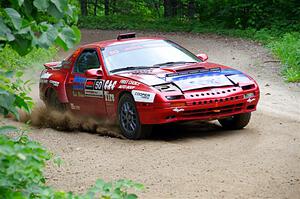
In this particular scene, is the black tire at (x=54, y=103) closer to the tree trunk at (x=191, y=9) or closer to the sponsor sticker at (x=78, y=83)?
the sponsor sticker at (x=78, y=83)

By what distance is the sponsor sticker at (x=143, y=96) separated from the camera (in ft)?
33.0

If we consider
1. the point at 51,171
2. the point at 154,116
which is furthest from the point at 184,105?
the point at 51,171

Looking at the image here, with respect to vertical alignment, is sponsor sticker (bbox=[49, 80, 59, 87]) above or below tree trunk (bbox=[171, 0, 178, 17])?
above

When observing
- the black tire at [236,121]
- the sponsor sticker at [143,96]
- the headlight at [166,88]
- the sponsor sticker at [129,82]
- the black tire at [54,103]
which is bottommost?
the black tire at [54,103]

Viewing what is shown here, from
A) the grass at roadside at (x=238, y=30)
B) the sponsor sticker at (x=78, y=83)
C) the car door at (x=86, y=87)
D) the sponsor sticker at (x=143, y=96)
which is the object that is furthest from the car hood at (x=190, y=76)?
the grass at roadside at (x=238, y=30)

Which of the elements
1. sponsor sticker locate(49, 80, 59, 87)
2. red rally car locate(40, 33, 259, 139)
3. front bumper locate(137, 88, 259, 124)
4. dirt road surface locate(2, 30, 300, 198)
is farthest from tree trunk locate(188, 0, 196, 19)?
front bumper locate(137, 88, 259, 124)

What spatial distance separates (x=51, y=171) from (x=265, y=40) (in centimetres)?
1816

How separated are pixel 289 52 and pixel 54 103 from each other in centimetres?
969

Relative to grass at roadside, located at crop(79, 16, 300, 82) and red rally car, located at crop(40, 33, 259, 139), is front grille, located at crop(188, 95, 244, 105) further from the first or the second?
grass at roadside, located at crop(79, 16, 300, 82)

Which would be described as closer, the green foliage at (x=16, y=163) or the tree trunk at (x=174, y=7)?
the green foliage at (x=16, y=163)

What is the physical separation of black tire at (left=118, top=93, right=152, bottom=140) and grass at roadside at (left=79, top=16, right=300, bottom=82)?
6.98 metres

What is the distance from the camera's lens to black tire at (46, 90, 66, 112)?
12655 mm

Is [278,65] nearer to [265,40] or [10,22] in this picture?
[265,40]

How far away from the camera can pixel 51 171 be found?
336 inches
